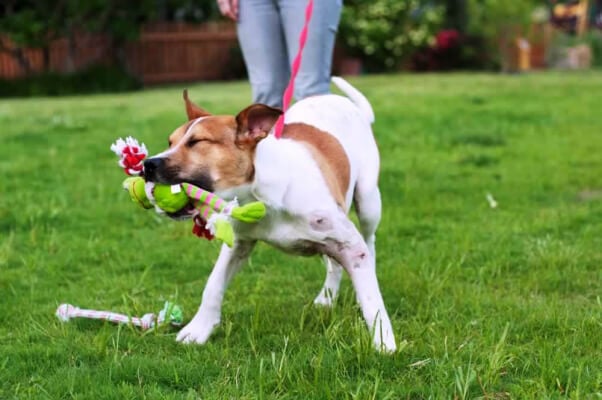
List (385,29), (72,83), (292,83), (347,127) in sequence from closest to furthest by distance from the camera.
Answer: (292,83), (347,127), (72,83), (385,29)

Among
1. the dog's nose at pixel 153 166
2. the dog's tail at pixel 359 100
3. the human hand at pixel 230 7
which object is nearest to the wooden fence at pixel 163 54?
the human hand at pixel 230 7

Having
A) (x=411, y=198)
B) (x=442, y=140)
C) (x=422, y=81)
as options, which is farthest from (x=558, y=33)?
(x=411, y=198)

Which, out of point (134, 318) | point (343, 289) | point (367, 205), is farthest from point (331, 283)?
point (134, 318)

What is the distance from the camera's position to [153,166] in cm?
284

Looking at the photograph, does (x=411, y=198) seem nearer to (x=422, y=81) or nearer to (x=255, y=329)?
(x=255, y=329)

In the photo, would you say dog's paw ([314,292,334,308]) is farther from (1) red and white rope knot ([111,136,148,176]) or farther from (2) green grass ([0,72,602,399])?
(1) red and white rope knot ([111,136,148,176])

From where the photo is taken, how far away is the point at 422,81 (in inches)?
682

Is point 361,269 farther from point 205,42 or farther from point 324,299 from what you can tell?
point 205,42

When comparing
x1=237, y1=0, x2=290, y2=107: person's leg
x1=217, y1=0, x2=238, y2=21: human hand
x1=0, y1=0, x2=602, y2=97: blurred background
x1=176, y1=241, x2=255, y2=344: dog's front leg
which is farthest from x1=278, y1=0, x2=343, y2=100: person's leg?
x1=0, y1=0, x2=602, y2=97: blurred background

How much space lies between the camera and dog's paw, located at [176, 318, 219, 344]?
3295 mm

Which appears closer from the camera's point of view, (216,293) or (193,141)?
(193,141)

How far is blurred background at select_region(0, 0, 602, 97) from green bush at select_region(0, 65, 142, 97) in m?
0.02

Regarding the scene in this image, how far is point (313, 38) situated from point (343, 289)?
1.38 metres

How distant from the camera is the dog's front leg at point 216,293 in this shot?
3353mm
